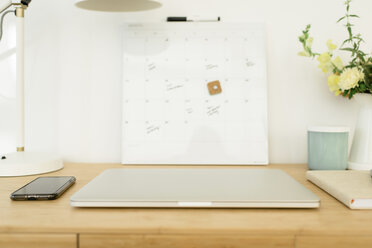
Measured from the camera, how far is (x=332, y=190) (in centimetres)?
67

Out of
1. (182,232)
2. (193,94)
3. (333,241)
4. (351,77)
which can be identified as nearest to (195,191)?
(182,232)

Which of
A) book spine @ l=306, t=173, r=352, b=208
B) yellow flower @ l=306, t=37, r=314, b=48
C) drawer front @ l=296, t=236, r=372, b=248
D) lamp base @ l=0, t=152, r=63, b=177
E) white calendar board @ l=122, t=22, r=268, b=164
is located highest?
yellow flower @ l=306, t=37, r=314, b=48

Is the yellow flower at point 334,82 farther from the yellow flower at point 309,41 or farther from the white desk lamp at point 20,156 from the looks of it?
the white desk lamp at point 20,156

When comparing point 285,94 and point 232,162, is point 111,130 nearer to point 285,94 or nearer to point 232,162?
point 232,162

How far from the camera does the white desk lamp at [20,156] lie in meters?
0.82

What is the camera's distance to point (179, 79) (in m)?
1.00

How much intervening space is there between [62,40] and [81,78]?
0.46 feet

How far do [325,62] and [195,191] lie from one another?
0.58 metres

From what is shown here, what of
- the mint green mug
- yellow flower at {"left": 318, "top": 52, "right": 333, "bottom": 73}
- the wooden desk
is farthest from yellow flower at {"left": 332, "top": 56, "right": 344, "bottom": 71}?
the wooden desk

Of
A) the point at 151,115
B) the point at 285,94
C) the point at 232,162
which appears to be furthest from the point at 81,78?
the point at 285,94

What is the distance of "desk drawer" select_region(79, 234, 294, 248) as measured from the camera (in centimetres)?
52

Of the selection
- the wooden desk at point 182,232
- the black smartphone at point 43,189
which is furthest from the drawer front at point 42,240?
the black smartphone at point 43,189

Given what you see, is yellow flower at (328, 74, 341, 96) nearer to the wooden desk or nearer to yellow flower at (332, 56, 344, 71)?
yellow flower at (332, 56, 344, 71)

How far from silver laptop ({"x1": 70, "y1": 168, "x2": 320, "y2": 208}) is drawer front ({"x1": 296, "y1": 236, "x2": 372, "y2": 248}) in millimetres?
75
